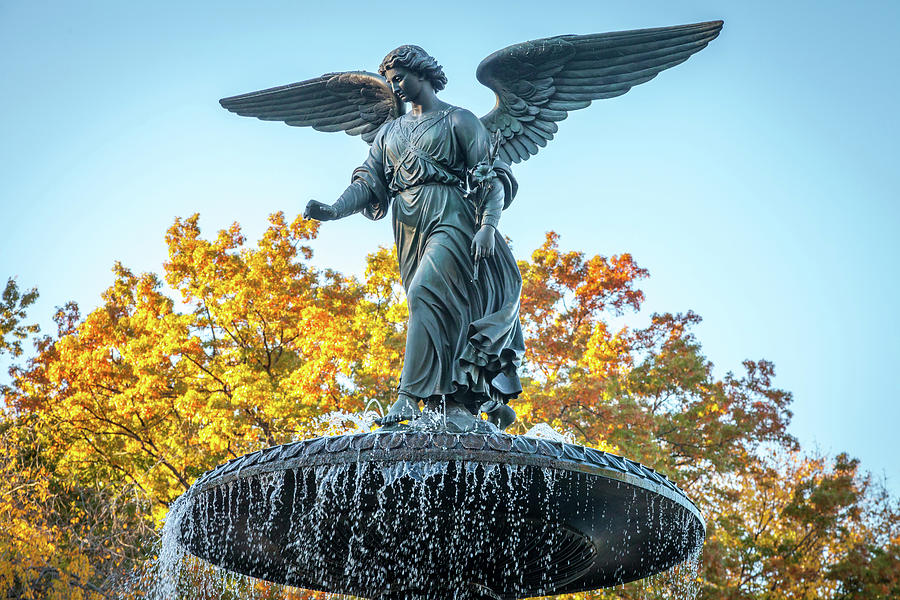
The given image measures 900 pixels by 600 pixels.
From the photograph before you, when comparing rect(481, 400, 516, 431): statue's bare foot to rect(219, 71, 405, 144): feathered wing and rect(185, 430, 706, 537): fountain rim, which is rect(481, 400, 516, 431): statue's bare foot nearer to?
rect(185, 430, 706, 537): fountain rim

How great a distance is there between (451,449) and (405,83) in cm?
304

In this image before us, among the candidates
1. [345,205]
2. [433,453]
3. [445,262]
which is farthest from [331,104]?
[433,453]

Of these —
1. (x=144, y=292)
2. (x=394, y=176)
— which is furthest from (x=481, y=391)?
(x=144, y=292)

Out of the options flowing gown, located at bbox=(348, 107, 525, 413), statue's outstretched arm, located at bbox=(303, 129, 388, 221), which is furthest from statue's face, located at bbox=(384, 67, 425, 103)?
statue's outstretched arm, located at bbox=(303, 129, 388, 221)

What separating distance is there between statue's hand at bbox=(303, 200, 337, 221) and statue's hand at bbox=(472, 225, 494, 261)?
960mm

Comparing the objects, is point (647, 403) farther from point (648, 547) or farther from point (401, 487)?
point (401, 487)

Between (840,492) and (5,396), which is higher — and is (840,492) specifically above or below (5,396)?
below

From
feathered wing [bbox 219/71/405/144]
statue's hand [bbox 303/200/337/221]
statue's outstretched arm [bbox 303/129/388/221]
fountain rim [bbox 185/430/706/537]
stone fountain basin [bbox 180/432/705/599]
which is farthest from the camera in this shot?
feathered wing [bbox 219/71/405/144]

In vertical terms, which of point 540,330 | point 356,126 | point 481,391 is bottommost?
point 481,391

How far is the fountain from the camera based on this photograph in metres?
4.76

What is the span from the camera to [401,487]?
4.83 meters

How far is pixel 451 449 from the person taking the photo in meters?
4.50

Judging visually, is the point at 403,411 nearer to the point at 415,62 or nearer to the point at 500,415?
the point at 500,415

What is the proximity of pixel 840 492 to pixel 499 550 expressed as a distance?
12217 millimetres
